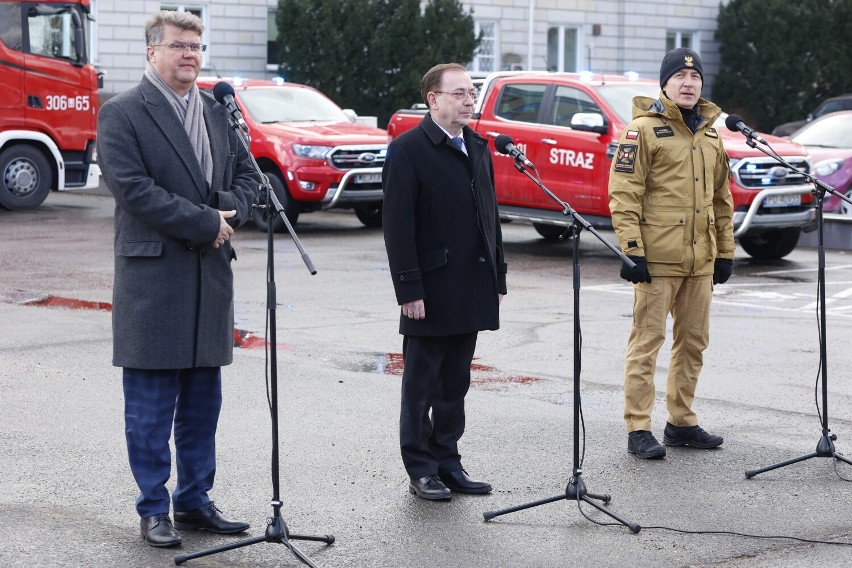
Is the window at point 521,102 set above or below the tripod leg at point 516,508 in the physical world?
above

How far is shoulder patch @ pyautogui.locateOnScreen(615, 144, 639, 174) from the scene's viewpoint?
22.4ft

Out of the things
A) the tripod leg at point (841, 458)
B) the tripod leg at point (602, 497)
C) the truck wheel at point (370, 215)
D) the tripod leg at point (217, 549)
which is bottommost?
the truck wheel at point (370, 215)

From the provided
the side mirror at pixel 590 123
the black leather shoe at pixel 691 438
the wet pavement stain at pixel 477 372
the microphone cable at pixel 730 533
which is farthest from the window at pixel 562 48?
the microphone cable at pixel 730 533

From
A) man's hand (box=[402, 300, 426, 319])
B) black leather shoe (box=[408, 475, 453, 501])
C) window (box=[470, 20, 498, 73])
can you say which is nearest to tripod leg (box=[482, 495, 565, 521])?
black leather shoe (box=[408, 475, 453, 501])

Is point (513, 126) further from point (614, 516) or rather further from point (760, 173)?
point (614, 516)

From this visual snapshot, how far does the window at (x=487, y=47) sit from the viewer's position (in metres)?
35.8

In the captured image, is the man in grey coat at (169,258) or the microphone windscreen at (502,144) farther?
the microphone windscreen at (502,144)

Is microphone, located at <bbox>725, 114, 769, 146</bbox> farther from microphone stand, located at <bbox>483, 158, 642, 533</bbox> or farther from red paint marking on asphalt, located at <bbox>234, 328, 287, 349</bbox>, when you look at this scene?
red paint marking on asphalt, located at <bbox>234, 328, 287, 349</bbox>

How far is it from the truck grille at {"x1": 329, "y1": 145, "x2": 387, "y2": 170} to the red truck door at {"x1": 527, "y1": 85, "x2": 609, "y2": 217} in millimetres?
2485

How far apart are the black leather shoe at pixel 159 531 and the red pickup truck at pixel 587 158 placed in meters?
9.99

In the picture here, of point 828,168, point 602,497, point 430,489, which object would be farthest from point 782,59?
point 430,489

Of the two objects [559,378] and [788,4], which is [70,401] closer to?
[559,378]

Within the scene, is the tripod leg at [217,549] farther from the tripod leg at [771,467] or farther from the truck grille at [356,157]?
the truck grille at [356,157]

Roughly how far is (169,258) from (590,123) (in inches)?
393
